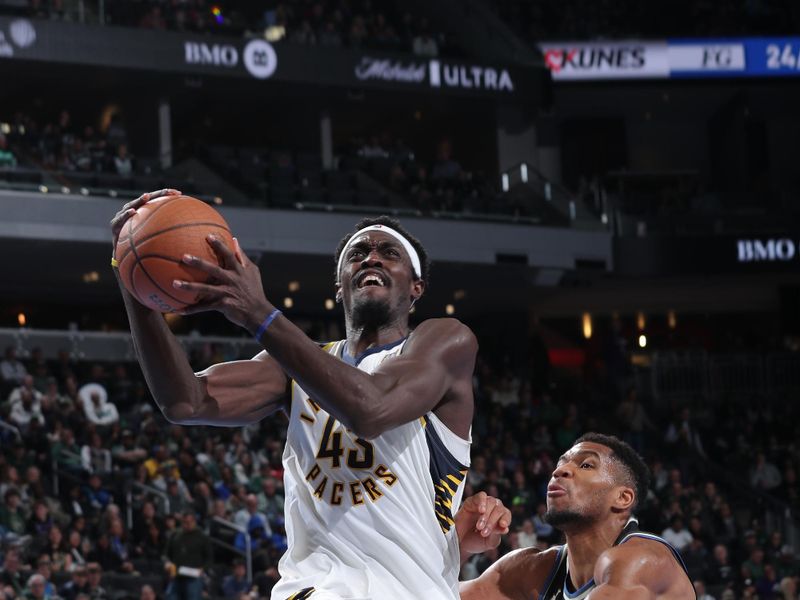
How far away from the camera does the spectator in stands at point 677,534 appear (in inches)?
705

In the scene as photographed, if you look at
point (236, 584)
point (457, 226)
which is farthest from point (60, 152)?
point (236, 584)

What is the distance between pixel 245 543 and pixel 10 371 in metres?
5.35

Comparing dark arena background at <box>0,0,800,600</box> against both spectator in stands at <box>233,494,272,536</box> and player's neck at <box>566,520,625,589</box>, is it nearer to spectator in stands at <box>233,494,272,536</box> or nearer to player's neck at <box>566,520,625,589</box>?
spectator in stands at <box>233,494,272,536</box>

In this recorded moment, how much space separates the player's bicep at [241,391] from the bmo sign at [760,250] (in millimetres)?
23276

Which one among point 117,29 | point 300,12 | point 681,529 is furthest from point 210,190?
point 681,529

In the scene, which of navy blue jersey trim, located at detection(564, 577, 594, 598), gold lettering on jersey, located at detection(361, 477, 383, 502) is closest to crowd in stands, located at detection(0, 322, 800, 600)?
navy blue jersey trim, located at detection(564, 577, 594, 598)

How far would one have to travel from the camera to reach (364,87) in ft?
88.6

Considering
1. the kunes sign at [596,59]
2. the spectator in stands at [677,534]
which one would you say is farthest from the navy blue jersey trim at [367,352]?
the kunes sign at [596,59]

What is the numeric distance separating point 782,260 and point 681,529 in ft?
33.1

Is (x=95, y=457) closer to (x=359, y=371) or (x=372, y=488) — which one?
(x=372, y=488)

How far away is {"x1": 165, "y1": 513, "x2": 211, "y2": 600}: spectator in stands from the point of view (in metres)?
13.4

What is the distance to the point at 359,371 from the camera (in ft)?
13.3

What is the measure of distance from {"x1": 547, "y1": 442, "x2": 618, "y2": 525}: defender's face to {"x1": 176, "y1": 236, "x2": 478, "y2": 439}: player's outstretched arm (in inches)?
38.1

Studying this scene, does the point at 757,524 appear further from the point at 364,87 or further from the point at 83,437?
the point at 364,87
